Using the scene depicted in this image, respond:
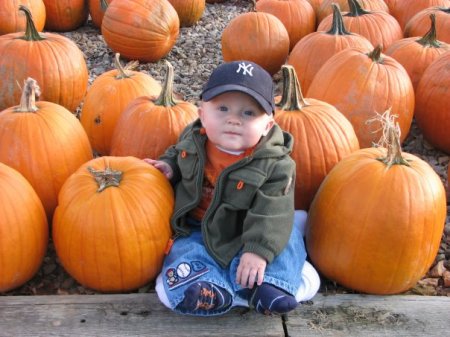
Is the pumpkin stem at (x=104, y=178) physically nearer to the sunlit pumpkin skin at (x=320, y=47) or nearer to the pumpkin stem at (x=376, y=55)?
the pumpkin stem at (x=376, y=55)

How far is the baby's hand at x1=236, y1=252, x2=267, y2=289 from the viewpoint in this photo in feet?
7.88

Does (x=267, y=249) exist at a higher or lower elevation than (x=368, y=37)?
lower

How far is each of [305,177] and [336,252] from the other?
0.51m

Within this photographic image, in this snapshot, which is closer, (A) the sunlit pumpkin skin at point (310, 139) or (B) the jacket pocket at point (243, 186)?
(B) the jacket pocket at point (243, 186)

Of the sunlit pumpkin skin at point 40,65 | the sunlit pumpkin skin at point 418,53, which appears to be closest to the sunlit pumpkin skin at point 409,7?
the sunlit pumpkin skin at point 418,53

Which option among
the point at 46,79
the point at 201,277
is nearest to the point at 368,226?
the point at 201,277

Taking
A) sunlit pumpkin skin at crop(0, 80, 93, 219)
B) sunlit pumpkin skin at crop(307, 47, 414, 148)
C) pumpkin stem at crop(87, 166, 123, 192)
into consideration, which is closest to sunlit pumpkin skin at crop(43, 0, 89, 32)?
sunlit pumpkin skin at crop(0, 80, 93, 219)

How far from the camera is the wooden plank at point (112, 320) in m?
2.43

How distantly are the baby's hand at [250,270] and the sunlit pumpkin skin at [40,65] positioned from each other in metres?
2.37

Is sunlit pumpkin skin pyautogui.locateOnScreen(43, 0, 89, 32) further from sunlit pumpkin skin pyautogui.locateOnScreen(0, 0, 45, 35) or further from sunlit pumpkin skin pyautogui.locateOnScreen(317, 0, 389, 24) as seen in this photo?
sunlit pumpkin skin pyautogui.locateOnScreen(317, 0, 389, 24)

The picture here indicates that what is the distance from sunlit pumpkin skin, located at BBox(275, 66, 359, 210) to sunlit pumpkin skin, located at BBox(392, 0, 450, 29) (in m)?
3.35

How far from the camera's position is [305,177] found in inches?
120

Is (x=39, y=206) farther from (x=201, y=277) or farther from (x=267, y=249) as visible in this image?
(x=267, y=249)

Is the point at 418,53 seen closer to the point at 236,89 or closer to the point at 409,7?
the point at 409,7
